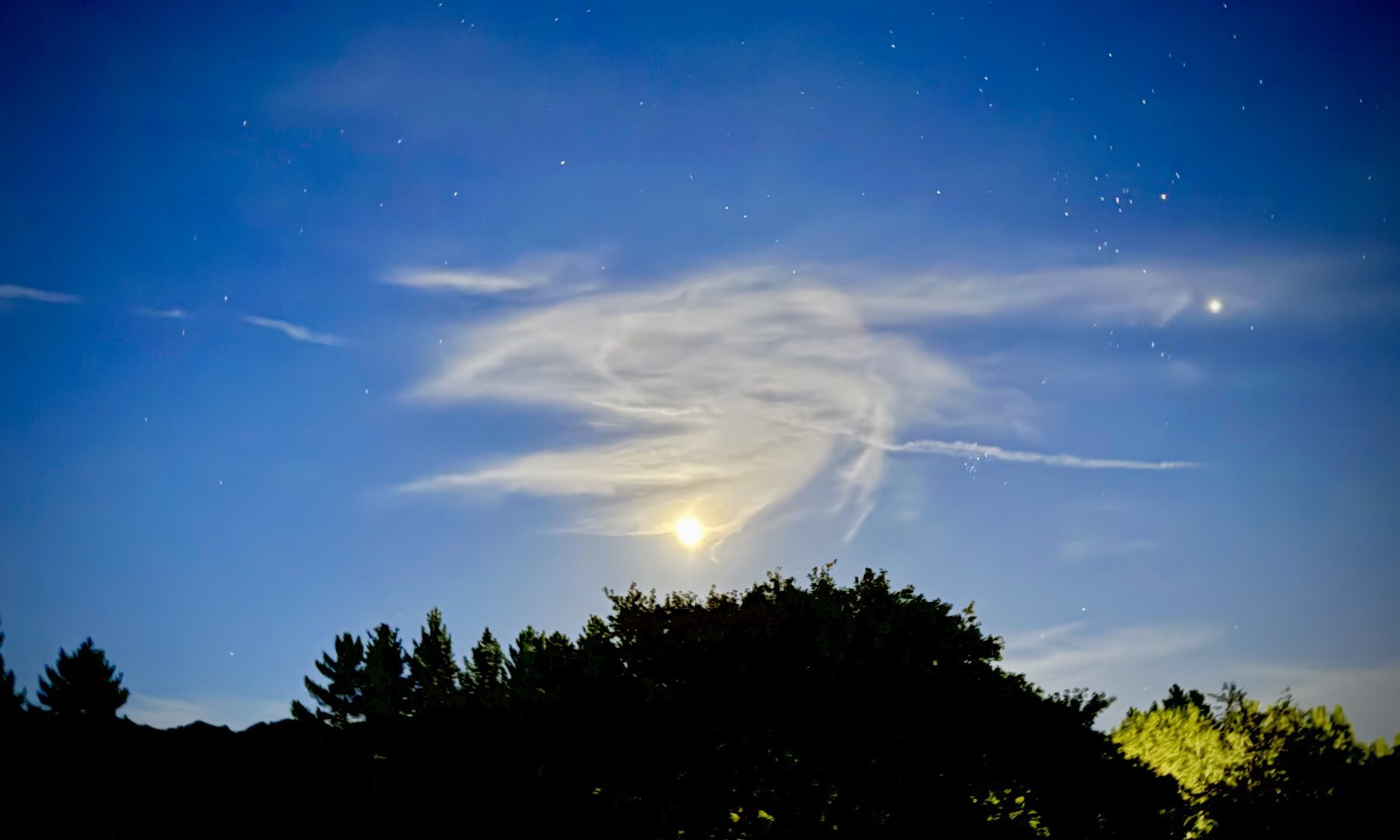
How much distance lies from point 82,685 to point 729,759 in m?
61.6

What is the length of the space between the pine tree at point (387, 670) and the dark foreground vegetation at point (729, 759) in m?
34.5

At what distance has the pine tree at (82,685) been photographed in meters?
68.6

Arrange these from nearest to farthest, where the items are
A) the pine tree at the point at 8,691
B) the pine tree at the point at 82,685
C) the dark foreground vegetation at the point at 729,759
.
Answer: the dark foreground vegetation at the point at 729,759
the pine tree at the point at 8,691
the pine tree at the point at 82,685

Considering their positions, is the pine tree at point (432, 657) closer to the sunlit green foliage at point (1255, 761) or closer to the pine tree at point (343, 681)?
the pine tree at point (343, 681)

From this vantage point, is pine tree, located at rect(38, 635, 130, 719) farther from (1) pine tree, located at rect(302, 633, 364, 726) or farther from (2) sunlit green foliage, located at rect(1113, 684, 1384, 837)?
(2) sunlit green foliage, located at rect(1113, 684, 1384, 837)

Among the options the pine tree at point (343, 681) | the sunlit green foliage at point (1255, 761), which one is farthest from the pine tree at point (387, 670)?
the sunlit green foliage at point (1255, 761)

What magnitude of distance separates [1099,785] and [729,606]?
15.6 meters

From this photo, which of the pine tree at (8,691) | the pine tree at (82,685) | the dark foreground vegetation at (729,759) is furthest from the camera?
the pine tree at (82,685)

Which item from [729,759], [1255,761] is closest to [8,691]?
[729,759]

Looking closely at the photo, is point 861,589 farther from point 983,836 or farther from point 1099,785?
point 1099,785

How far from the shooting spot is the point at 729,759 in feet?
107

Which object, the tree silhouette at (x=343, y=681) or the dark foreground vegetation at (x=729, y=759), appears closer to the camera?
the dark foreground vegetation at (x=729, y=759)

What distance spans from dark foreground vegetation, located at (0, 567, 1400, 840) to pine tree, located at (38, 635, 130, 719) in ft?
133

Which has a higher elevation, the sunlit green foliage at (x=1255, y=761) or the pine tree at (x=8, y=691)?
the pine tree at (x=8, y=691)
